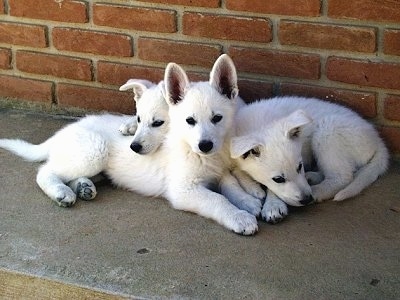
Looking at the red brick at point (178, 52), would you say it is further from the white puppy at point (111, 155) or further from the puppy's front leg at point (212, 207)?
the puppy's front leg at point (212, 207)

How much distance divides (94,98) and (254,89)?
3.60 feet

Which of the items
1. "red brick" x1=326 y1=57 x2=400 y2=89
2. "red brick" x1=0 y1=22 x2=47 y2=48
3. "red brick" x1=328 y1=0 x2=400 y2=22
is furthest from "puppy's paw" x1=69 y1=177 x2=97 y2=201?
"red brick" x1=328 y1=0 x2=400 y2=22

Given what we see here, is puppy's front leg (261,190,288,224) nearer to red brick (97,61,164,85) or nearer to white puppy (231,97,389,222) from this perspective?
white puppy (231,97,389,222)

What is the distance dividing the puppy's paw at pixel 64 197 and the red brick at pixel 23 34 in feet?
4.43

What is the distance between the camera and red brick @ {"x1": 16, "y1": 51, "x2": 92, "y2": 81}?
4621mm

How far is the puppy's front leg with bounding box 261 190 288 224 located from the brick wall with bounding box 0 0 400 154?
2.81 ft

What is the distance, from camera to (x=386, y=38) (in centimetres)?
388

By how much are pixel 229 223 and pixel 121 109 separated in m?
1.53

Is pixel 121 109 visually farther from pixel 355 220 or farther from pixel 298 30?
pixel 355 220

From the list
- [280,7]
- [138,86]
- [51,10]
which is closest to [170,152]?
[138,86]

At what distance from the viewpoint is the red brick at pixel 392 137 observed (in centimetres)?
405

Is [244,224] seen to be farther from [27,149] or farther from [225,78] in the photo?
[27,149]

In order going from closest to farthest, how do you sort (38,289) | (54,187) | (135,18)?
(38,289) → (54,187) → (135,18)

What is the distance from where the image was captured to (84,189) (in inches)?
149
